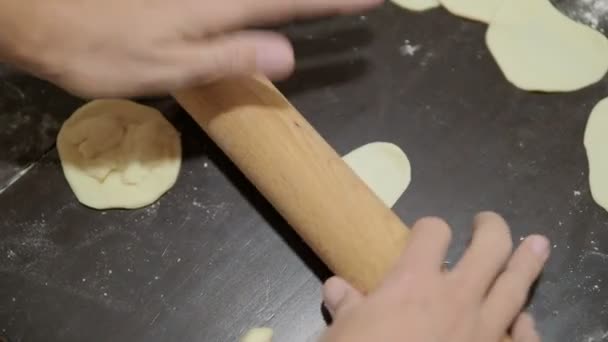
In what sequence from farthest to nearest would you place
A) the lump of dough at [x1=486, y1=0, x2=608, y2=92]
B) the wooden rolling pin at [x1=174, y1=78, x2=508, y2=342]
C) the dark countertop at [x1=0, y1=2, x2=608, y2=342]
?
the lump of dough at [x1=486, y1=0, x2=608, y2=92]
the dark countertop at [x1=0, y1=2, x2=608, y2=342]
the wooden rolling pin at [x1=174, y1=78, x2=508, y2=342]

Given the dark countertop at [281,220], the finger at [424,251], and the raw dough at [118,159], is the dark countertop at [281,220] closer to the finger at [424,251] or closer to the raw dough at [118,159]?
the raw dough at [118,159]

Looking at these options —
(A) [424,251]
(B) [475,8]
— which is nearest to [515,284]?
(A) [424,251]

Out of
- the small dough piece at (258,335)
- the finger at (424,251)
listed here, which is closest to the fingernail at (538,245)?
the finger at (424,251)

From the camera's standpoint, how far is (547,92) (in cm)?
104

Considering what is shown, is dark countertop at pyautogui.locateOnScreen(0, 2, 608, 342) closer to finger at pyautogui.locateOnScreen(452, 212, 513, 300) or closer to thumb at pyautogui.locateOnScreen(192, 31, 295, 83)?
finger at pyautogui.locateOnScreen(452, 212, 513, 300)

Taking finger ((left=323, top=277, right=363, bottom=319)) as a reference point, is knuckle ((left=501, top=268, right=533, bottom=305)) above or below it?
above

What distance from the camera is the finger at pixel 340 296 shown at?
77 centimetres

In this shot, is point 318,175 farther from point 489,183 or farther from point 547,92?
point 547,92

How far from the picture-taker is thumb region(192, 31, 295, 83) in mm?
785

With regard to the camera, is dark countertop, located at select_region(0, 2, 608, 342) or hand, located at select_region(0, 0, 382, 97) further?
dark countertop, located at select_region(0, 2, 608, 342)

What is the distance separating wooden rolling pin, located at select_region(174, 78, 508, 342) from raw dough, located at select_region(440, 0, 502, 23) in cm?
38

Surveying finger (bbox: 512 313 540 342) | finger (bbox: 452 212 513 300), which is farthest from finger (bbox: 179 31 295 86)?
finger (bbox: 512 313 540 342)

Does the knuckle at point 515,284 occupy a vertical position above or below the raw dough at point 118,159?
above

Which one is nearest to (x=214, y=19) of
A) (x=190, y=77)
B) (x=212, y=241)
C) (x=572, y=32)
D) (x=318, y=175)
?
(x=190, y=77)
